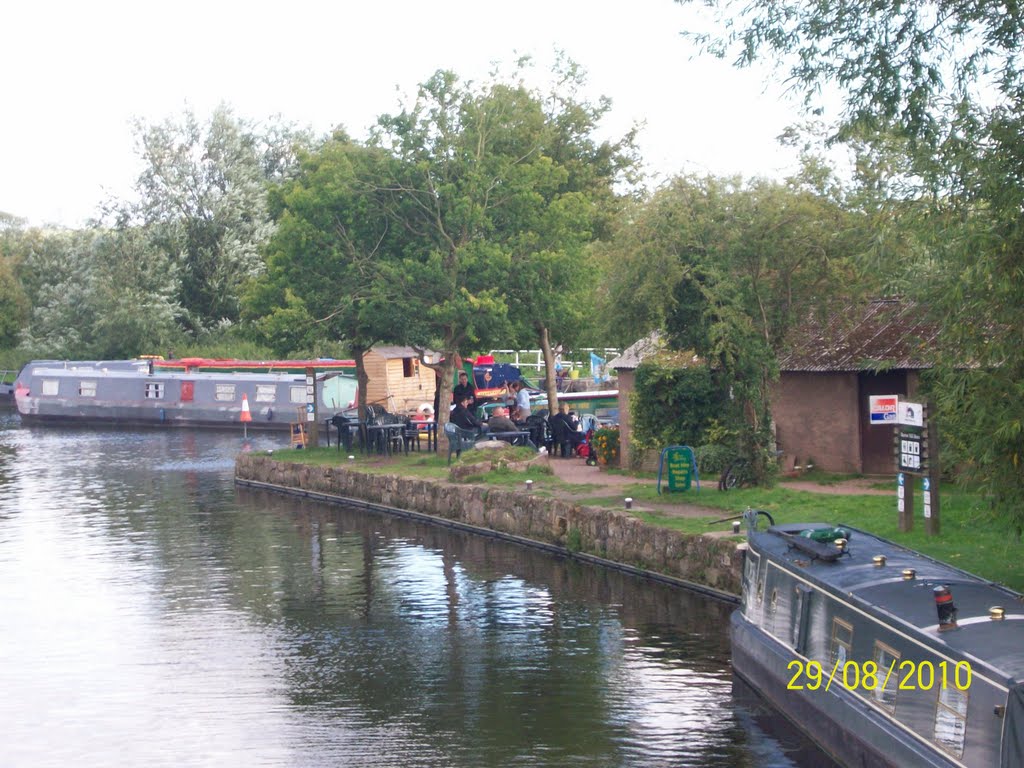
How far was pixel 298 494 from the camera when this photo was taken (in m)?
31.5

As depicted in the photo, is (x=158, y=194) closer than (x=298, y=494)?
No

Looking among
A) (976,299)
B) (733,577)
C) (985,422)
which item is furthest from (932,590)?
(733,577)

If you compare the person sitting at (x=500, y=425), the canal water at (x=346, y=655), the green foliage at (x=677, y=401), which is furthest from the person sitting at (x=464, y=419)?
the green foliage at (x=677, y=401)

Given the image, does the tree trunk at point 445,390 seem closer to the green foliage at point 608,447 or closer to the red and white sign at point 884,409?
the green foliage at point 608,447

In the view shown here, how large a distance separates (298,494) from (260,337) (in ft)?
15.1

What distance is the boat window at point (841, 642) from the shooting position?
10875mm

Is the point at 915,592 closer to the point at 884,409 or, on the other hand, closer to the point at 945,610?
the point at 945,610

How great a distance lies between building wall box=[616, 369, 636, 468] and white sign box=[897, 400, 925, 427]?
937cm

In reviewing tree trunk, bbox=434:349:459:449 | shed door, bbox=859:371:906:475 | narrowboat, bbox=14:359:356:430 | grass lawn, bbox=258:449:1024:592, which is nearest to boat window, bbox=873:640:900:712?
grass lawn, bbox=258:449:1024:592

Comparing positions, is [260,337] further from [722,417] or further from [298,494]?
[722,417]

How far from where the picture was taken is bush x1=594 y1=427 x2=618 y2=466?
27.2 m

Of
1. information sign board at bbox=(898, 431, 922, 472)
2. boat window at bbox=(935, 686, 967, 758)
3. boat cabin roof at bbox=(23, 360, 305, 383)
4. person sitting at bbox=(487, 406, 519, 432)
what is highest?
boat cabin roof at bbox=(23, 360, 305, 383)

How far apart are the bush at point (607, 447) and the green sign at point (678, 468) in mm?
4758

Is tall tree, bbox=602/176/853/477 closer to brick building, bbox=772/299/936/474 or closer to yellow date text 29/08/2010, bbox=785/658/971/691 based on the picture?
brick building, bbox=772/299/936/474
